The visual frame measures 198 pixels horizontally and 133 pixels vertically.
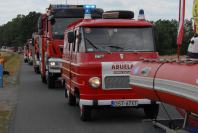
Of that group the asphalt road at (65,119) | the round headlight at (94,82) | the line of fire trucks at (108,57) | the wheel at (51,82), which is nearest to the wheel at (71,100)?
the asphalt road at (65,119)

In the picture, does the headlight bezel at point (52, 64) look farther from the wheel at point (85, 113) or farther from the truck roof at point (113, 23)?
the wheel at point (85, 113)

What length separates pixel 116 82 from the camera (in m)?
12.3

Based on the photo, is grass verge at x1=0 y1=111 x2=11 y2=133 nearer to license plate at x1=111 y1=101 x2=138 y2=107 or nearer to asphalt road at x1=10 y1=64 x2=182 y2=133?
asphalt road at x1=10 y1=64 x2=182 y2=133

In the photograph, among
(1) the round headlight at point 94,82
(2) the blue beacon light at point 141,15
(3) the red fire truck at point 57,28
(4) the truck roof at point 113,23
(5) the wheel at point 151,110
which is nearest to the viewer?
(1) the round headlight at point 94,82

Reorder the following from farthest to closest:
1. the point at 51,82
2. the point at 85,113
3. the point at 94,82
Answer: the point at 51,82, the point at 85,113, the point at 94,82

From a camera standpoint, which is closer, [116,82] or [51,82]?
[116,82]

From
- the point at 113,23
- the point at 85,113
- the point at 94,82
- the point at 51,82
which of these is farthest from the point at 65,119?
the point at 51,82

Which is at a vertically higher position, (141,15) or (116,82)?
(141,15)

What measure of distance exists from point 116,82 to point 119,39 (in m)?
1.26

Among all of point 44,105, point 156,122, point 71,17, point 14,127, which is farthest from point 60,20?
point 156,122

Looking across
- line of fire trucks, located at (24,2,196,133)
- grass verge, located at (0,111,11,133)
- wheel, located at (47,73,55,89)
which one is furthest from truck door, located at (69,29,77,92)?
wheel, located at (47,73,55,89)

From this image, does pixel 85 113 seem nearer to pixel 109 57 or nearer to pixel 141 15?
pixel 109 57

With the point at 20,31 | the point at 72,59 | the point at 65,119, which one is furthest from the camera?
the point at 20,31

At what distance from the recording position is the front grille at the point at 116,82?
12.2m
